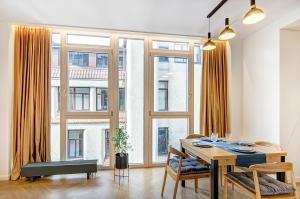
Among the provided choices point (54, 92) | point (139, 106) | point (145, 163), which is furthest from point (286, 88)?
point (54, 92)

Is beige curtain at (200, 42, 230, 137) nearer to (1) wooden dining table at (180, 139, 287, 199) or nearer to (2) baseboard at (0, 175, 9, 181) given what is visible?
(1) wooden dining table at (180, 139, 287, 199)

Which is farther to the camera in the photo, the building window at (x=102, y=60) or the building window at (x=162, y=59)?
the building window at (x=162, y=59)

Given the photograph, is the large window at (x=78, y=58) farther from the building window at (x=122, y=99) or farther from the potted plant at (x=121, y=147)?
the potted plant at (x=121, y=147)

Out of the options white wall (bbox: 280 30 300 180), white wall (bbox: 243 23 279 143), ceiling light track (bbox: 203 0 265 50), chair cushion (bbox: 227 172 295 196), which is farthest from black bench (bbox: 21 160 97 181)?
white wall (bbox: 280 30 300 180)

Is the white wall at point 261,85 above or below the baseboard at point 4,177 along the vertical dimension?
above

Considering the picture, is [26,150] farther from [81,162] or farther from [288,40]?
[288,40]

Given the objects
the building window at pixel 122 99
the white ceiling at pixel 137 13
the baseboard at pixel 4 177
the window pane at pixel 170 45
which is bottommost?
the baseboard at pixel 4 177

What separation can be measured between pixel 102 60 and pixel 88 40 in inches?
17.9

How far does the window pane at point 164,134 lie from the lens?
4.27m

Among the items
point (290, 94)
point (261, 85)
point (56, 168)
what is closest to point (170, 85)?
point (261, 85)

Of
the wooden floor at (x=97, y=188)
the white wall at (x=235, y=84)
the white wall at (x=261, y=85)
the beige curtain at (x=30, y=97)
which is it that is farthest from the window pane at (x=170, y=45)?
the wooden floor at (x=97, y=188)

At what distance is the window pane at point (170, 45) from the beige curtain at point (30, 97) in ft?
6.64

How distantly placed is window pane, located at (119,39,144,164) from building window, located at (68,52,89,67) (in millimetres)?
649

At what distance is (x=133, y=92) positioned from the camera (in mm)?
4172
